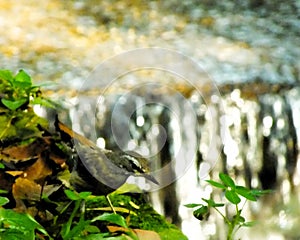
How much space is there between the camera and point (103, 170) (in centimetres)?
151

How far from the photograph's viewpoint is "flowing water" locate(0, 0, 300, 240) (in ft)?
12.9

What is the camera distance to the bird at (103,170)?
1.51m

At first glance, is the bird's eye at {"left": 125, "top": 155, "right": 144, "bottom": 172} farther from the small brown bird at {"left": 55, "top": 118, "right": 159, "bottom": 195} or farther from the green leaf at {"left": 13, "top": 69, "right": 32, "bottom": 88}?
the green leaf at {"left": 13, "top": 69, "right": 32, "bottom": 88}

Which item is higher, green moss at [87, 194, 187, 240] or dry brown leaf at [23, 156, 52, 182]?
dry brown leaf at [23, 156, 52, 182]

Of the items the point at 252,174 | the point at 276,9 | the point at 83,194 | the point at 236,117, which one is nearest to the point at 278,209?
the point at 252,174

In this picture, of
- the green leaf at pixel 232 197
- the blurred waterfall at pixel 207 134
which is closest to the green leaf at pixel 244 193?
the green leaf at pixel 232 197

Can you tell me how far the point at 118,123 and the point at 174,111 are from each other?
120 centimetres

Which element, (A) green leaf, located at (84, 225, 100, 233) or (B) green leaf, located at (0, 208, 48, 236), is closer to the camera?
(B) green leaf, located at (0, 208, 48, 236)

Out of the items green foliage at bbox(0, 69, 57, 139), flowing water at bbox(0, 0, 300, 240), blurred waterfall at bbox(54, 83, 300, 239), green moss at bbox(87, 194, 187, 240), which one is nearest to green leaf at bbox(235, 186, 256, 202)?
green moss at bbox(87, 194, 187, 240)

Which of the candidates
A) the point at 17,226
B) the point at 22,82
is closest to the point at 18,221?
the point at 17,226

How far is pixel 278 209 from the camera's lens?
159 inches

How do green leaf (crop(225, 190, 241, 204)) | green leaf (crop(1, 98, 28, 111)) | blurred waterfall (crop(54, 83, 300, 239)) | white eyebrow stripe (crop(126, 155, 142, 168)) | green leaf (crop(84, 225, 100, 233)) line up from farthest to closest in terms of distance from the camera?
blurred waterfall (crop(54, 83, 300, 239)), green leaf (crop(1, 98, 28, 111)), white eyebrow stripe (crop(126, 155, 142, 168)), green leaf (crop(225, 190, 241, 204)), green leaf (crop(84, 225, 100, 233))

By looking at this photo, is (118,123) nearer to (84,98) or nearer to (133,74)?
(84,98)

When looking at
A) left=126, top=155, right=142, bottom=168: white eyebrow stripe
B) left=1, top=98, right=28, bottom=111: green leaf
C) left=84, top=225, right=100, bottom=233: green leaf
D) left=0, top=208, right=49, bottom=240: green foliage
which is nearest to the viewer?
left=0, top=208, right=49, bottom=240: green foliage
